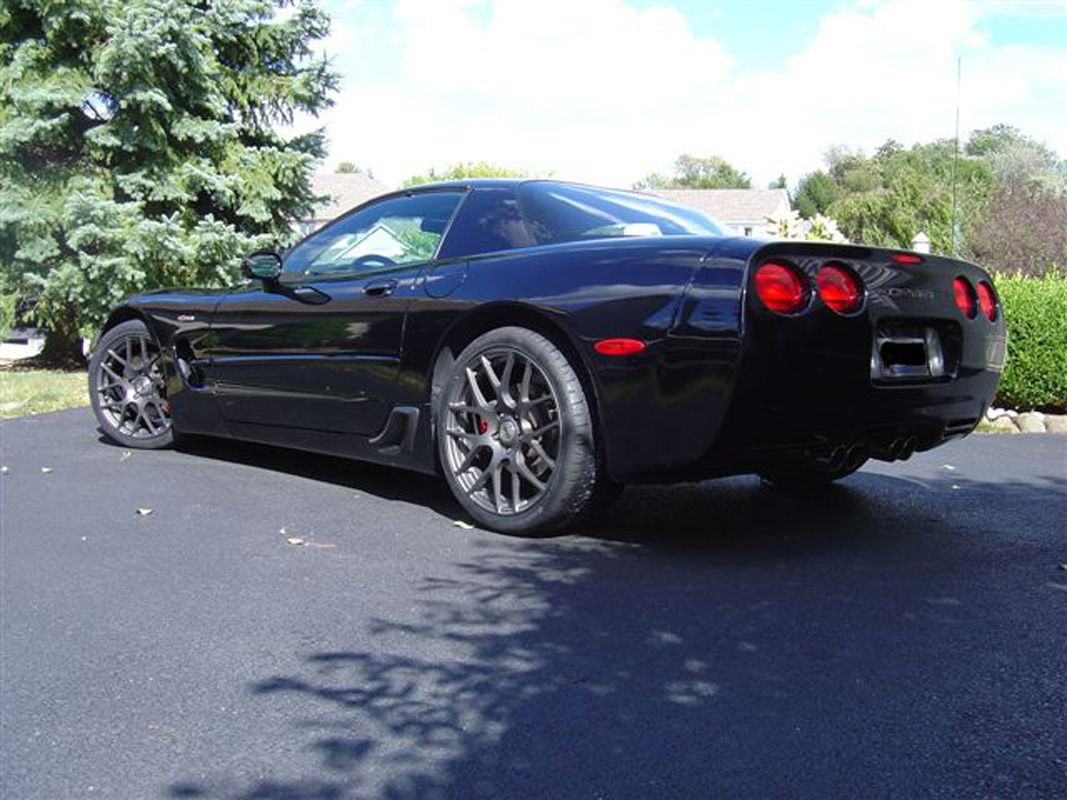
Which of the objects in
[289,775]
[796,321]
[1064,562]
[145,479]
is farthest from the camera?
[145,479]

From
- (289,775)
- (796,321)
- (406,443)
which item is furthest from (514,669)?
(406,443)

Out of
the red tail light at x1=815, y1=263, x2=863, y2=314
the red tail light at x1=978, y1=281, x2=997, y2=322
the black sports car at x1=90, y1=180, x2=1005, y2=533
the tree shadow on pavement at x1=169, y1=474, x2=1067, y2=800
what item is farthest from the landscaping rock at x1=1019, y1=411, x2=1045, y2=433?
the red tail light at x1=815, y1=263, x2=863, y2=314

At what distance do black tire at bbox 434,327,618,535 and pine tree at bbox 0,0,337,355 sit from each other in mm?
8325

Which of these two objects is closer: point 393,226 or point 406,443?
point 406,443

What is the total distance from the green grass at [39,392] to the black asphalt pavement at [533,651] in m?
4.09

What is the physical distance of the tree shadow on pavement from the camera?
199 centimetres

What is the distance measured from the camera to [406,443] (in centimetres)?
423

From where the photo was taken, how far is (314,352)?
4598 mm

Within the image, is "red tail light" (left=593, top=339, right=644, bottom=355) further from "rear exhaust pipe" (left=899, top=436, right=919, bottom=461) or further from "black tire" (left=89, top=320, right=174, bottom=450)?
"black tire" (left=89, top=320, right=174, bottom=450)

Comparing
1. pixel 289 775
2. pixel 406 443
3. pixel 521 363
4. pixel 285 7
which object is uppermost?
pixel 285 7

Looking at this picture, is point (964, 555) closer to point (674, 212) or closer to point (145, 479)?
point (674, 212)

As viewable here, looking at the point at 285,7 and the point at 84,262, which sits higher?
the point at 285,7

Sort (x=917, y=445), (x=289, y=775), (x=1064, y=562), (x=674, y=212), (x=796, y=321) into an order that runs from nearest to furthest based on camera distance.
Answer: (x=289, y=775) < (x=796, y=321) < (x=1064, y=562) < (x=917, y=445) < (x=674, y=212)

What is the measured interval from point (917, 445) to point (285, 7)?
11.8 m
